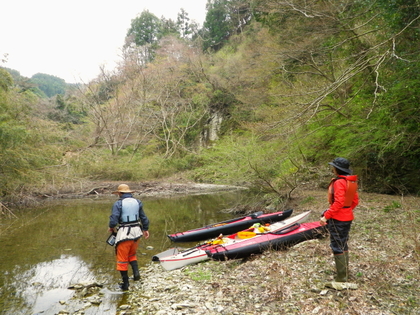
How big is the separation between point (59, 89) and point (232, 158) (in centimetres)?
4773

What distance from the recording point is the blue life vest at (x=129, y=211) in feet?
15.3

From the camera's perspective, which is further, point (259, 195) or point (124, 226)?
point (259, 195)

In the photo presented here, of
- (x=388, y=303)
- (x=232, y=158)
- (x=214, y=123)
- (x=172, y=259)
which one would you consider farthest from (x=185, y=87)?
(x=388, y=303)

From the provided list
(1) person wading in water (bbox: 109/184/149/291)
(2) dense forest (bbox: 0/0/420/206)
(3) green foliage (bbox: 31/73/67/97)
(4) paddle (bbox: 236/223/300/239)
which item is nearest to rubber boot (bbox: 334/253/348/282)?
(4) paddle (bbox: 236/223/300/239)

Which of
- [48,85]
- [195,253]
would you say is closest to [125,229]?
[195,253]

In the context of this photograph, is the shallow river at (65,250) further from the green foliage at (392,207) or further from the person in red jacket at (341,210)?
the green foliage at (392,207)

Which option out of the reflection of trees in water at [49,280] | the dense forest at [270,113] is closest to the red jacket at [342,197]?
the dense forest at [270,113]

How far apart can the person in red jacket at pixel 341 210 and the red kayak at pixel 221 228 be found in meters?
4.40

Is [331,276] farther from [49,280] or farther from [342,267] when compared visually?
[49,280]

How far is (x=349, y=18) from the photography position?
8.18 m

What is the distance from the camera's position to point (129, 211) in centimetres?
469

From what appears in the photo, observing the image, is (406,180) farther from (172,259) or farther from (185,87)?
(185,87)

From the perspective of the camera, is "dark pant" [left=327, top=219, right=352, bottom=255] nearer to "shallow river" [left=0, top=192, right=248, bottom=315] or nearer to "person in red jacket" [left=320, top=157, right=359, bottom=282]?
"person in red jacket" [left=320, top=157, right=359, bottom=282]

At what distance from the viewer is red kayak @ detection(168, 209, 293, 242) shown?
7.48 metres
